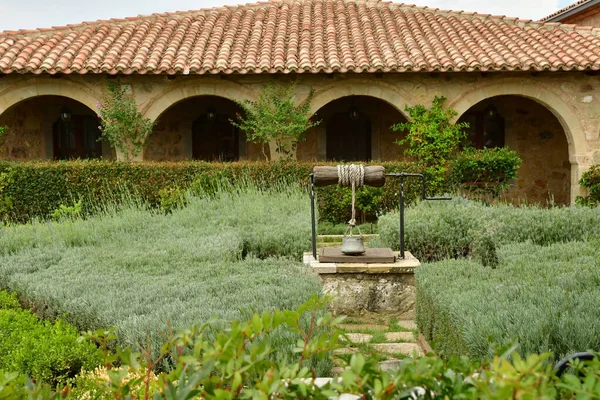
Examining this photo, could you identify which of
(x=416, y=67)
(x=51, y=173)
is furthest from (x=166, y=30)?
(x=416, y=67)

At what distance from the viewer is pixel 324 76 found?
1191 centimetres

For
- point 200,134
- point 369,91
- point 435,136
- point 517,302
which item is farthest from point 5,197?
point 517,302

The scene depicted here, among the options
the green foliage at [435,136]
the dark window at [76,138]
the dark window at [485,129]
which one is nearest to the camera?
the green foliage at [435,136]

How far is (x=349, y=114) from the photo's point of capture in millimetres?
13977

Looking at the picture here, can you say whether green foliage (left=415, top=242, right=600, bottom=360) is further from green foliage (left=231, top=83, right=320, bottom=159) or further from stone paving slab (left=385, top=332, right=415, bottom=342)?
green foliage (left=231, top=83, right=320, bottom=159)

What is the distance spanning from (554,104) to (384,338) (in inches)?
349

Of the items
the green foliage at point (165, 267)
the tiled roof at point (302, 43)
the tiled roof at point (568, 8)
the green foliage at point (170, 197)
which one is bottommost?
the green foliage at point (165, 267)

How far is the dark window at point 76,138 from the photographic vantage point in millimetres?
14375

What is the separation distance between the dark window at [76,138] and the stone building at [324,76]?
29 mm

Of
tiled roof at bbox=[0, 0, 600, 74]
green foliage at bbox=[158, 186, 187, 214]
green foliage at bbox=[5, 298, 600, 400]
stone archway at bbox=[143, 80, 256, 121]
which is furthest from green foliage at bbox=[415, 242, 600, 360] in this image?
stone archway at bbox=[143, 80, 256, 121]

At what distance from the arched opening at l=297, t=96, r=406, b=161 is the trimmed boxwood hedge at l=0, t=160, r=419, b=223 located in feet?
11.4

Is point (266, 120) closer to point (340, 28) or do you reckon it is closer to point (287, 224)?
point (340, 28)

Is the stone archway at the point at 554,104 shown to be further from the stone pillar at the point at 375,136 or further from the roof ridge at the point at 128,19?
the roof ridge at the point at 128,19

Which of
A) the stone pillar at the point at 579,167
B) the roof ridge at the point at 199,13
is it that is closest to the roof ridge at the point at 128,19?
the roof ridge at the point at 199,13
